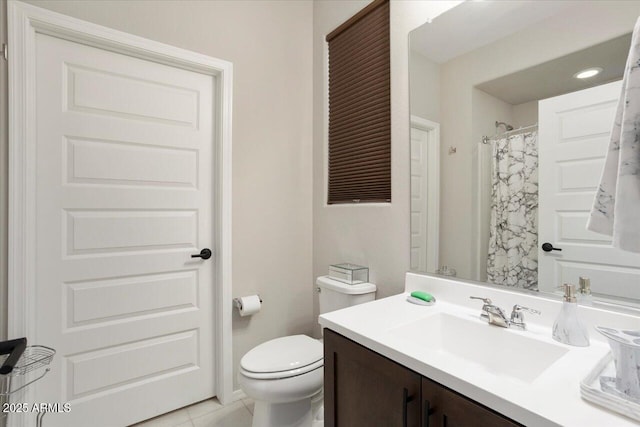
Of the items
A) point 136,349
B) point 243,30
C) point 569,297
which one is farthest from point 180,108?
point 569,297

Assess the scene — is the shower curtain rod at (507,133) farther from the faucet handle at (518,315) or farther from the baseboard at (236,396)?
the baseboard at (236,396)

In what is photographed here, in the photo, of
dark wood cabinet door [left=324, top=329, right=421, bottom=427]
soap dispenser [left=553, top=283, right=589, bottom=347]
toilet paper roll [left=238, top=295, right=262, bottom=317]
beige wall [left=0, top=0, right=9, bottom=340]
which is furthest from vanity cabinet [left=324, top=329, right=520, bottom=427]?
beige wall [left=0, top=0, right=9, bottom=340]

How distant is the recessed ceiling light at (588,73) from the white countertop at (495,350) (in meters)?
0.74

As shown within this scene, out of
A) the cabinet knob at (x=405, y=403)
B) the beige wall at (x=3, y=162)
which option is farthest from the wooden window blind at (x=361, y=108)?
the beige wall at (x=3, y=162)

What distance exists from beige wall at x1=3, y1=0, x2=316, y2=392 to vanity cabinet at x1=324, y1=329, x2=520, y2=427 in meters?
1.00

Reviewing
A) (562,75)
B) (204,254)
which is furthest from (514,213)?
(204,254)

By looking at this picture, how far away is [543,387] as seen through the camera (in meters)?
0.67

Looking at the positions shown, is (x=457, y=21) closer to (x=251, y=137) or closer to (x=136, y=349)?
(x=251, y=137)

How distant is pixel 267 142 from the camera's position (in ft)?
6.63

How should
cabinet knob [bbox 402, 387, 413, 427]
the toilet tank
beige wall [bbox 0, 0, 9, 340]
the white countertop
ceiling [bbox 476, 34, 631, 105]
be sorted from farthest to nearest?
the toilet tank
beige wall [bbox 0, 0, 9, 340]
ceiling [bbox 476, 34, 631, 105]
cabinet knob [bbox 402, 387, 413, 427]
the white countertop

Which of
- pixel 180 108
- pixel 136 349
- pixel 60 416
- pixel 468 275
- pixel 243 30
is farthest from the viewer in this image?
pixel 243 30

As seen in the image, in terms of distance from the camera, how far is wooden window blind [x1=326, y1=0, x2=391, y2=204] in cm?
166

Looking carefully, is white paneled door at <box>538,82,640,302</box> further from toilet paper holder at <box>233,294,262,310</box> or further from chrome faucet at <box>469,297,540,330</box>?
toilet paper holder at <box>233,294,262,310</box>

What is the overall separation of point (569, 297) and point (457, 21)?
3.91 ft
